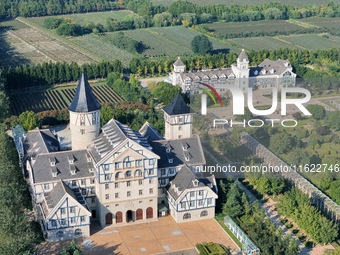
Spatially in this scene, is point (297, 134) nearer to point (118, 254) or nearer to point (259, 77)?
point (259, 77)

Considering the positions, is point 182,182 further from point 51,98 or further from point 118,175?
point 51,98

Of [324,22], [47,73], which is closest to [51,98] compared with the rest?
[47,73]

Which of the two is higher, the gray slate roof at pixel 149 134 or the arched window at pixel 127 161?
the arched window at pixel 127 161

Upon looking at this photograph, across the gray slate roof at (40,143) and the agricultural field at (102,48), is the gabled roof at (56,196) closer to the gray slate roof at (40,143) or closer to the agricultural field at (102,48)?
the gray slate roof at (40,143)

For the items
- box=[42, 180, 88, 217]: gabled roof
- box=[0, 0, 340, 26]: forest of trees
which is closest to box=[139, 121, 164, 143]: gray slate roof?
box=[42, 180, 88, 217]: gabled roof

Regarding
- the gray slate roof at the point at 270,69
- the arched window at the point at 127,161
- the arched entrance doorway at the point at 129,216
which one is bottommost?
the arched entrance doorway at the point at 129,216

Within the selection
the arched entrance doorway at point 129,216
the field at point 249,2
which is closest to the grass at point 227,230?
the arched entrance doorway at point 129,216
